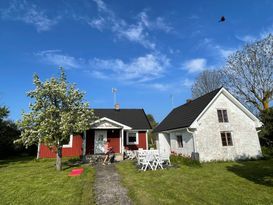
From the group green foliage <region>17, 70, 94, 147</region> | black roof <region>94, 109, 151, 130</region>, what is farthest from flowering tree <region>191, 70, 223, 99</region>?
green foliage <region>17, 70, 94, 147</region>

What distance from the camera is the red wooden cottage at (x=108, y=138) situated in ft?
53.6

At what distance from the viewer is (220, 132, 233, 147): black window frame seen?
48.3 ft

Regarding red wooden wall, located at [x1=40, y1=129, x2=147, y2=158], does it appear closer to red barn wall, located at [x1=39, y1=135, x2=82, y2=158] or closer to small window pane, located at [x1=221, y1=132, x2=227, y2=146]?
red barn wall, located at [x1=39, y1=135, x2=82, y2=158]

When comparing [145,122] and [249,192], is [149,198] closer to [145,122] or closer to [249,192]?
[249,192]

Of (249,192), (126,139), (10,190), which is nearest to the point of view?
(249,192)

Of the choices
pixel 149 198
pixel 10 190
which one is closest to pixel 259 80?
pixel 149 198

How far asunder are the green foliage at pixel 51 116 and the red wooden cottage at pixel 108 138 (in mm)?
3921

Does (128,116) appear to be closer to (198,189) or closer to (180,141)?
(180,141)

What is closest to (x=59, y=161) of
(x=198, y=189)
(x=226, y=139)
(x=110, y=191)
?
(x=110, y=191)

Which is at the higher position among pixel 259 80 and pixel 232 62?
pixel 232 62

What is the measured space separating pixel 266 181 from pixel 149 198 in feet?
19.3

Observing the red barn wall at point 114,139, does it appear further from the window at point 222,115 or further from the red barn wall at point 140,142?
the window at point 222,115

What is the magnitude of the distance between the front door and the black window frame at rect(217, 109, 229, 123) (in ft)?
37.0

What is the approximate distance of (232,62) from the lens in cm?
2355
